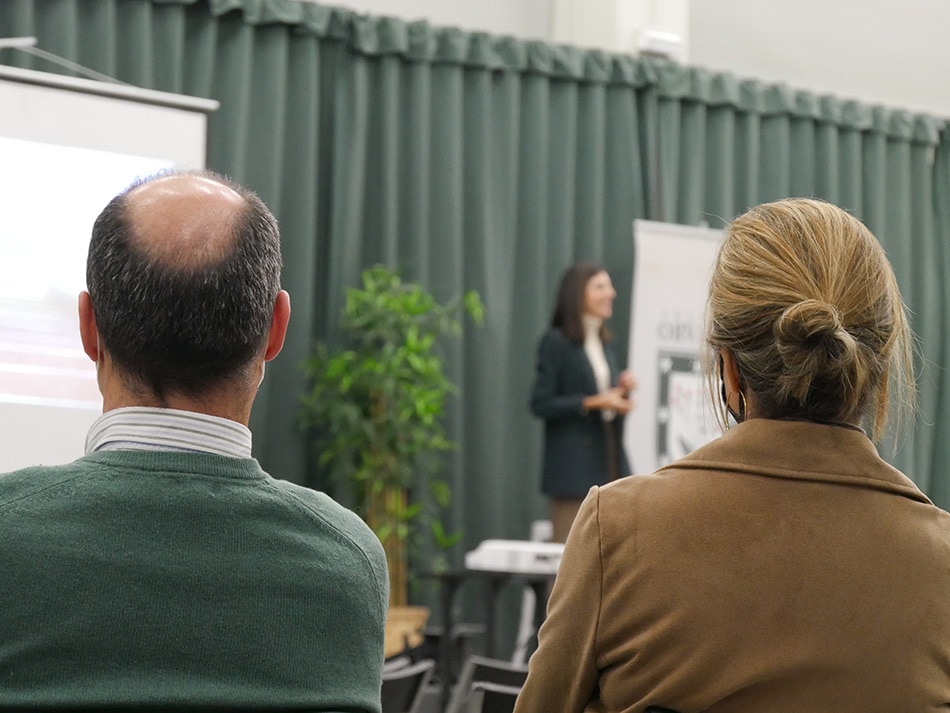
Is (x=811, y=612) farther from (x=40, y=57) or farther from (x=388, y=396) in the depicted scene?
(x=40, y=57)

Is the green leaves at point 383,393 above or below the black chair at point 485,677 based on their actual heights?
above

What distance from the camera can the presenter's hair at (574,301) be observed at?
5105mm

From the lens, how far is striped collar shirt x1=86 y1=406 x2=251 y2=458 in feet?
3.34

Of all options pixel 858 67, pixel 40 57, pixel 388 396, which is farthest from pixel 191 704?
pixel 858 67

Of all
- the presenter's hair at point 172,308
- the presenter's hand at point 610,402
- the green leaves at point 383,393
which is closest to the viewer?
the presenter's hair at point 172,308

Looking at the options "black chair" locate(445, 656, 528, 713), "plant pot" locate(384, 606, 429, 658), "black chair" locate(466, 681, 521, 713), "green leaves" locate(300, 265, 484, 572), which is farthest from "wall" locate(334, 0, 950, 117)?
"black chair" locate(466, 681, 521, 713)

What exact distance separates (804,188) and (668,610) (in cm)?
547

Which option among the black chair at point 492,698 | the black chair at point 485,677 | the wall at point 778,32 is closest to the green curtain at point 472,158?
the wall at point 778,32

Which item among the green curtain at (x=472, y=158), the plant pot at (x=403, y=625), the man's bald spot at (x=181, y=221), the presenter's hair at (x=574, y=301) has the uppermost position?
the green curtain at (x=472, y=158)

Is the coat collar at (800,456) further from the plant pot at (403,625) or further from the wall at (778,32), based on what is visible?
the wall at (778,32)

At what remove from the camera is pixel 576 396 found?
16.5ft

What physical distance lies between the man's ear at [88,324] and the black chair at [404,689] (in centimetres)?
92

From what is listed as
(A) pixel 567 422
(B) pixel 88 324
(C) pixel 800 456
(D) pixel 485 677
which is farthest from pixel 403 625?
(B) pixel 88 324

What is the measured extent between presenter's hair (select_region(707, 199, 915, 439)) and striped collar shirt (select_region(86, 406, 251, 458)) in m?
0.52
